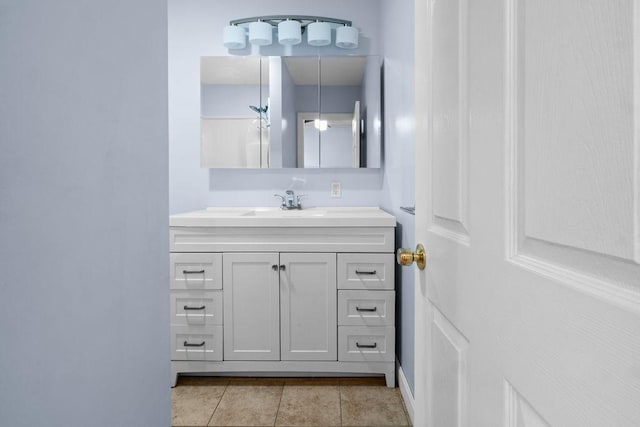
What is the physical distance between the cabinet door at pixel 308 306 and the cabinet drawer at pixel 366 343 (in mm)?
49

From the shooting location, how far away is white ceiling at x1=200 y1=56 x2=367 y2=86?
2.67m

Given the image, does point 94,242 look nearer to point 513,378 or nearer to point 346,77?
point 513,378

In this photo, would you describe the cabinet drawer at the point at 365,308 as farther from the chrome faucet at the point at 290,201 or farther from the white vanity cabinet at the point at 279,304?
the chrome faucet at the point at 290,201

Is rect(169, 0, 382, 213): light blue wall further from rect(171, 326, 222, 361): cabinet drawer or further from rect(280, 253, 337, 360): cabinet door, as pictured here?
rect(171, 326, 222, 361): cabinet drawer

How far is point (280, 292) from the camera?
2176mm

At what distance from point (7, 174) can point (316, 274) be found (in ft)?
5.76

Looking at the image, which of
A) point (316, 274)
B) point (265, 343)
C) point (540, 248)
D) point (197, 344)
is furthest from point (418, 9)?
point (197, 344)

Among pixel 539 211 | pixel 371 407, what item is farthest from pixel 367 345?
pixel 539 211

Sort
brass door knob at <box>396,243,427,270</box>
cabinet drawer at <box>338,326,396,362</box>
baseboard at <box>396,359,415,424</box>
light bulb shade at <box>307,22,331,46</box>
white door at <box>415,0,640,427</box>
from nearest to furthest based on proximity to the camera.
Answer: white door at <box>415,0,640,427</box> → brass door knob at <box>396,243,427,270</box> → baseboard at <box>396,359,415,424</box> → cabinet drawer at <box>338,326,396,362</box> → light bulb shade at <box>307,22,331,46</box>

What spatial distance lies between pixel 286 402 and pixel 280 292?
542mm

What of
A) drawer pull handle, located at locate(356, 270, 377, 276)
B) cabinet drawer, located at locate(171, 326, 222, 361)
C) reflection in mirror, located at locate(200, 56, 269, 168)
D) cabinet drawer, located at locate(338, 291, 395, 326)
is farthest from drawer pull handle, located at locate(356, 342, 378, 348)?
reflection in mirror, located at locate(200, 56, 269, 168)

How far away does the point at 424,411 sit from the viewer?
0.93 m

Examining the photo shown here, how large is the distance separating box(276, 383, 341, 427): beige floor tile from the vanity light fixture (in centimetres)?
212

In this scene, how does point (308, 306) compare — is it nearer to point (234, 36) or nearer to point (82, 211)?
point (82, 211)
